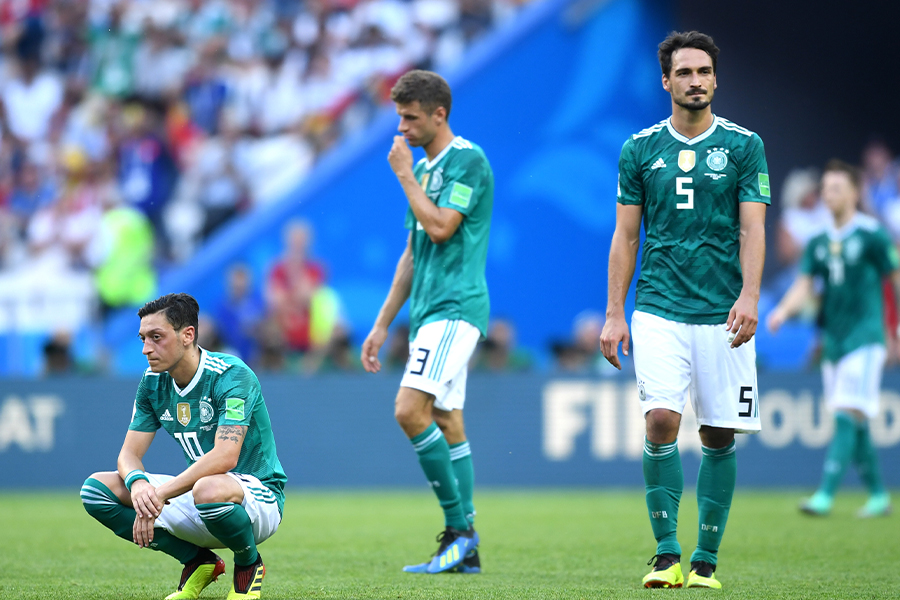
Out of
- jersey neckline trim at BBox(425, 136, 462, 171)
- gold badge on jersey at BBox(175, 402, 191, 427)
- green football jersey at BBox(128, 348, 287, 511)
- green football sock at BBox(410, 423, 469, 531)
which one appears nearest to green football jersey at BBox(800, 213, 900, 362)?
Result: jersey neckline trim at BBox(425, 136, 462, 171)

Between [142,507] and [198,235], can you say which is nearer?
[142,507]

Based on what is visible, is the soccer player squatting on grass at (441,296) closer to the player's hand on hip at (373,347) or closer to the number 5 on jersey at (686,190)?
the player's hand on hip at (373,347)

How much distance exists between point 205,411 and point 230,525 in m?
0.53

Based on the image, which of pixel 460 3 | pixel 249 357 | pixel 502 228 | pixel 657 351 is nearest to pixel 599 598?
pixel 657 351

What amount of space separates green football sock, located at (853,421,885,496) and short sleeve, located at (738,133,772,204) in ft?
15.3

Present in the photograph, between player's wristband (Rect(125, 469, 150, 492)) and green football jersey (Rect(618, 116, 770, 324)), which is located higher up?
green football jersey (Rect(618, 116, 770, 324))

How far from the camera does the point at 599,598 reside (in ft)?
15.9

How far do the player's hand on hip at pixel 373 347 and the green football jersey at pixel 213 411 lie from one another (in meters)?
1.35

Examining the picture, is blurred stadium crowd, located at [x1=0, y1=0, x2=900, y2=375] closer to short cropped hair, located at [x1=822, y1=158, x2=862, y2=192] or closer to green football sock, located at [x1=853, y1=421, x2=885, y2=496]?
green football sock, located at [x1=853, y1=421, x2=885, y2=496]

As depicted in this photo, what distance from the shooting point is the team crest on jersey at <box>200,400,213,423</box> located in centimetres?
483

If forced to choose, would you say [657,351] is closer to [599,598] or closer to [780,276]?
[599,598]

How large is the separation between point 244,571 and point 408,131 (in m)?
2.49

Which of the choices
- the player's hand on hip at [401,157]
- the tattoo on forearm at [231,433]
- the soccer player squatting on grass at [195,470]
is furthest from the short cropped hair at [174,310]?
the player's hand on hip at [401,157]

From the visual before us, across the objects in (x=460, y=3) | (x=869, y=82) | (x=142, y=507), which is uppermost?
(x=460, y=3)
